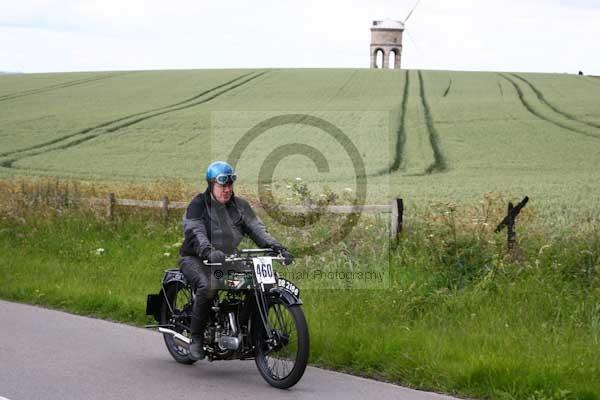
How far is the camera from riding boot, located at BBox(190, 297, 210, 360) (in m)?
7.42

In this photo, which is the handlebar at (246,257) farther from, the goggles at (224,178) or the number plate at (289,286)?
the goggles at (224,178)

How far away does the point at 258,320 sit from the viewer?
7.24 metres

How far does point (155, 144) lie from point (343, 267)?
2293cm

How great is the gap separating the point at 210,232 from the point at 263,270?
0.71 meters

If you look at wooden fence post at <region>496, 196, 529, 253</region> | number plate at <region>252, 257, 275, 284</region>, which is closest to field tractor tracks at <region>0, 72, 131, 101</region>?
wooden fence post at <region>496, 196, 529, 253</region>

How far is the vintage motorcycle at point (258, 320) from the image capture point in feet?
22.7

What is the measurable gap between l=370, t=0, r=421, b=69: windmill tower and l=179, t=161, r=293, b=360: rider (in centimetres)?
8441

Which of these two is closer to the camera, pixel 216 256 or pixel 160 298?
pixel 216 256

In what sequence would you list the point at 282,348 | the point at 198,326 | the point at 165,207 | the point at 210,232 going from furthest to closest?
1. the point at 165,207
2. the point at 210,232
3. the point at 198,326
4. the point at 282,348

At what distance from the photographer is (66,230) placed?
15.7 metres

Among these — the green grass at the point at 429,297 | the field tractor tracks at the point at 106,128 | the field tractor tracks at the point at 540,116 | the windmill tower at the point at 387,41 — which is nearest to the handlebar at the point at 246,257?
the green grass at the point at 429,297

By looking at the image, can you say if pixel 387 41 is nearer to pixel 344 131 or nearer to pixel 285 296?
pixel 344 131

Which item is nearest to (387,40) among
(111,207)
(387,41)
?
(387,41)

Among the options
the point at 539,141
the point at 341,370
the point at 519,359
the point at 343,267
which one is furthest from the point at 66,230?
the point at 539,141
